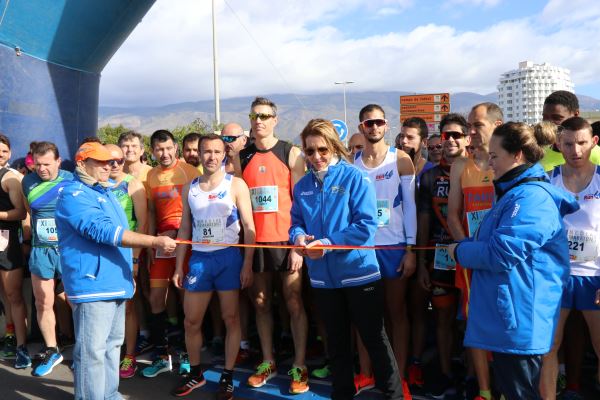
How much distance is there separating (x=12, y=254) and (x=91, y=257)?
7.70ft

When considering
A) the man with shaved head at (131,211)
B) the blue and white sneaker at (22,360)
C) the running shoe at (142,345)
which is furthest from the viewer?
the running shoe at (142,345)

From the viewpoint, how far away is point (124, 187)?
4.66 meters

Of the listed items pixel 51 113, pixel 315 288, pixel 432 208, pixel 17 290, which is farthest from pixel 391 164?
pixel 51 113

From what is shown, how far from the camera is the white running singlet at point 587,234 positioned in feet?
10.6

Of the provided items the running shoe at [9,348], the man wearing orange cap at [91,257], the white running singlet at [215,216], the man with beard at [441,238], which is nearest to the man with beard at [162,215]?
the white running singlet at [215,216]

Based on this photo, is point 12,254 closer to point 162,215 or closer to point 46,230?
point 46,230

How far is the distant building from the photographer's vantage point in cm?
16038

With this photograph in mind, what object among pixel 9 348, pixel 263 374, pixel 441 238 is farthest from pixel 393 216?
pixel 9 348

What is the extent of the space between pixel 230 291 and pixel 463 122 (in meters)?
2.26

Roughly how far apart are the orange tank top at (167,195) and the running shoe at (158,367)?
1174mm

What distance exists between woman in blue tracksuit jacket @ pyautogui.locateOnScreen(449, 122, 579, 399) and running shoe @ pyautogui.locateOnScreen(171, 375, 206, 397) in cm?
245

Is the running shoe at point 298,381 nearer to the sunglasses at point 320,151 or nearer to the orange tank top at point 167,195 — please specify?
the orange tank top at point 167,195

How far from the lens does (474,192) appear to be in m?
3.59

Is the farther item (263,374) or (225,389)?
(263,374)
